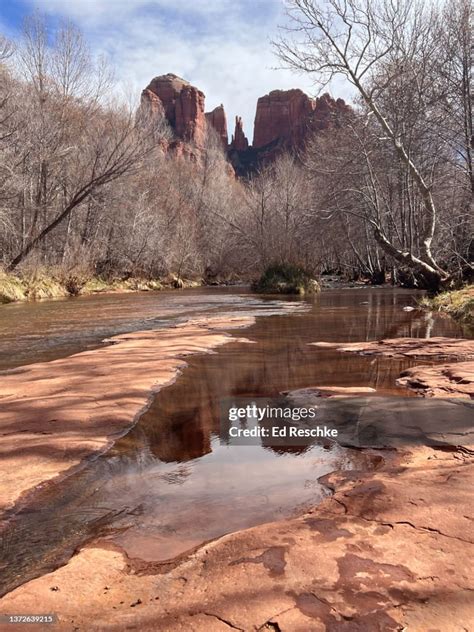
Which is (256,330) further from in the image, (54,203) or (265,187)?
(265,187)

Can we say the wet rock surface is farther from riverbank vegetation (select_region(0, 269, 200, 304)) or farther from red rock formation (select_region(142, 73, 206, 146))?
red rock formation (select_region(142, 73, 206, 146))

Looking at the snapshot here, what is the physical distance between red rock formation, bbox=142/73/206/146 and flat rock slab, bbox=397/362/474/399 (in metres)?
102

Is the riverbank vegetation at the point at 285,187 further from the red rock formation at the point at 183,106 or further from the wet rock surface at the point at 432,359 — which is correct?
the red rock formation at the point at 183,106

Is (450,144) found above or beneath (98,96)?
beneath

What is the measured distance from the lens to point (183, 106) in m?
104

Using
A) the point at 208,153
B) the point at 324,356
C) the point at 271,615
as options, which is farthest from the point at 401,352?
the point at 208,153

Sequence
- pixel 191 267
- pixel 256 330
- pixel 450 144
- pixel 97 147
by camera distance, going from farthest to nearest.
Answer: pixel 191 267 < pixel 97 147 < pixel 450 144 < pixel 256 330

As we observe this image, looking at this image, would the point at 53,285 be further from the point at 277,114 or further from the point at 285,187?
the point at 277,114

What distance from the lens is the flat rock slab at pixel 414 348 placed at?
6074mm

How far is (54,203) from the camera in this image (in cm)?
2644

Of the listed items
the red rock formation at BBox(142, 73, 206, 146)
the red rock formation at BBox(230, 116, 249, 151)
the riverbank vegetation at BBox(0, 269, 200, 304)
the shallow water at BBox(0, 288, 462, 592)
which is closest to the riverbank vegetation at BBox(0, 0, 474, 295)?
the riverbank vegetation at BBox(0, 269, 200, 304)

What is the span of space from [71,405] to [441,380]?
3300 millimetres

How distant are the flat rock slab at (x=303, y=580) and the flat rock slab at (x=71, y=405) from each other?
0.91m

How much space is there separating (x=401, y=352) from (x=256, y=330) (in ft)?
10.8
